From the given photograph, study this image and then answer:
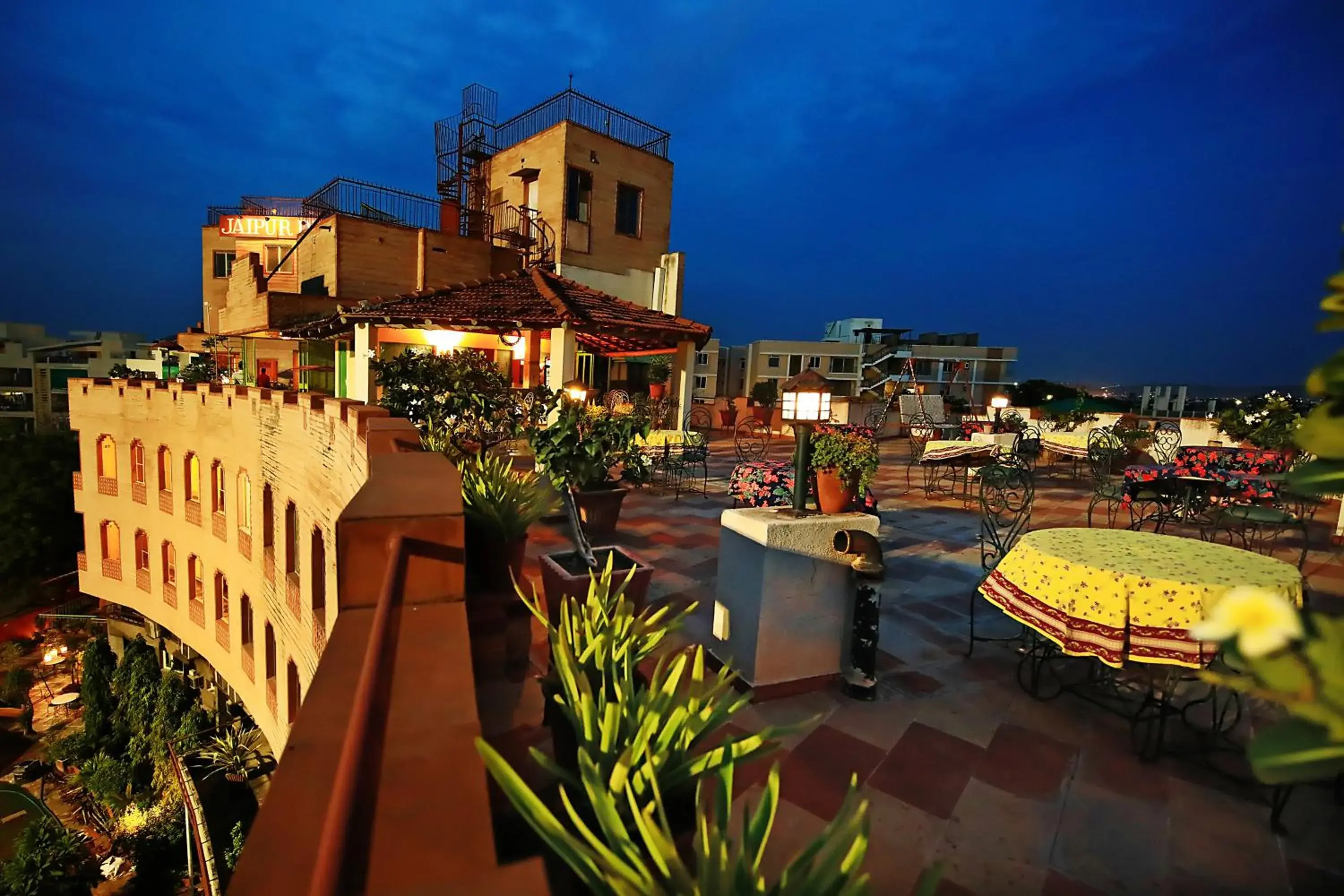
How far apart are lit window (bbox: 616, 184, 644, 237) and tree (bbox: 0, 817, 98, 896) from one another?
901 inches

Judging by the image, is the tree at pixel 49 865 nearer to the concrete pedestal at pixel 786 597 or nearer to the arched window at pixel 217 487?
the arched window at pixel 217 487

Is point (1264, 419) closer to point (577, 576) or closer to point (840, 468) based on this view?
point (840, 468)

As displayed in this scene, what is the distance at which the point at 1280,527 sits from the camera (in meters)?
6.82

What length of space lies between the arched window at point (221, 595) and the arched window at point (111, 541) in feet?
24.2

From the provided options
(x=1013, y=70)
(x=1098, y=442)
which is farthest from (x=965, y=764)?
(x=1013, y=70)

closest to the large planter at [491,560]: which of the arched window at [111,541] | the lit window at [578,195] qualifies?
the lit window at [578,195]

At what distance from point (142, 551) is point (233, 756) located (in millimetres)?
7097

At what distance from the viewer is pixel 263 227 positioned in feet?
64.4

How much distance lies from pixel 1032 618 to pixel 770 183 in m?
102

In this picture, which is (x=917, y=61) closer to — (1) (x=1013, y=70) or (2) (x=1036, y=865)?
(1) (x=1013, y=70)

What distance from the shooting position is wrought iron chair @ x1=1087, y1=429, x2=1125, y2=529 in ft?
21.6

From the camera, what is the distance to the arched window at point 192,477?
15883 millimetres

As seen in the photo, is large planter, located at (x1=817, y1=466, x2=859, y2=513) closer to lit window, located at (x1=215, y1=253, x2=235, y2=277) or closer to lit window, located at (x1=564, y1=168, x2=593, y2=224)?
lit window, located at (x1=564, y1=168, x2=593, y2=224)

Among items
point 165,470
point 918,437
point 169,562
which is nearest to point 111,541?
point 169,562
